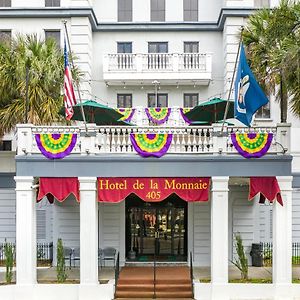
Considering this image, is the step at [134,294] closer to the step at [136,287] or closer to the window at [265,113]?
the step at [136,287]

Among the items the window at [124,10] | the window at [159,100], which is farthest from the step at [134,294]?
the window at [124,10]

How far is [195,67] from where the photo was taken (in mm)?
24375

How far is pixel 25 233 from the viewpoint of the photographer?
17.0 meters

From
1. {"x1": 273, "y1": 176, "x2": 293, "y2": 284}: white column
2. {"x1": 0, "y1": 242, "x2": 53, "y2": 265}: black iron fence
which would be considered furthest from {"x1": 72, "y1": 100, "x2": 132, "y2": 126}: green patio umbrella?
{"x1": 273, "y1": 176, "x2": 293, "y2": 284}: white column

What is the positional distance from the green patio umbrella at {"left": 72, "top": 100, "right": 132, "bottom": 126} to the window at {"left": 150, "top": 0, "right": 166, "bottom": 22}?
7220 millimetres

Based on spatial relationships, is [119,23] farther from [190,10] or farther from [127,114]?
[127,114]

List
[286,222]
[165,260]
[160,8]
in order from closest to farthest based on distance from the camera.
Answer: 1. [286,222]
2. [165,260]
3. [160,8]

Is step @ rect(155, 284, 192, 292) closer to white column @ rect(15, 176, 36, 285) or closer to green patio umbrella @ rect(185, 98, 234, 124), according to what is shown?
white column @ rect(15, 176, 36, 285)

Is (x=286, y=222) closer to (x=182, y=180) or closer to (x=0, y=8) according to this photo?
(x=182, y=180)

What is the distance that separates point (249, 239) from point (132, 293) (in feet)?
22.5

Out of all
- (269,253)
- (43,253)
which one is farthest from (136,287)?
(269,253)

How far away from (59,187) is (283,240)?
793 centimetres

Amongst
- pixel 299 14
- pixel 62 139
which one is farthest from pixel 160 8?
pixel 62 139

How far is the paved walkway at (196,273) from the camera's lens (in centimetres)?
1836
